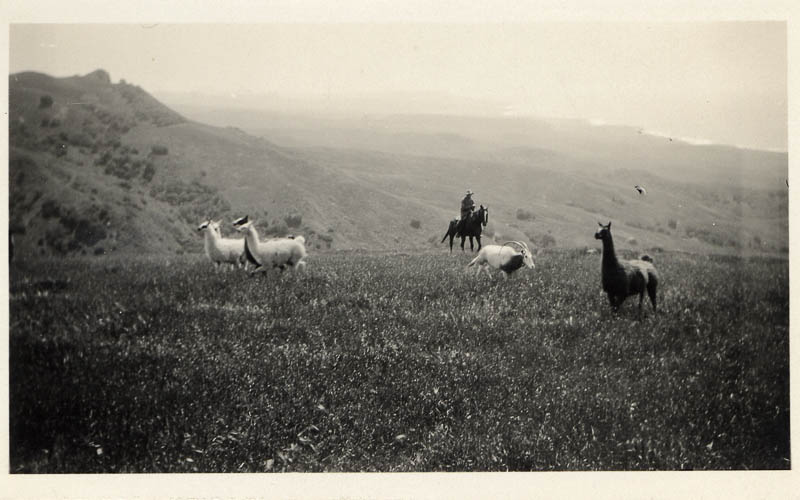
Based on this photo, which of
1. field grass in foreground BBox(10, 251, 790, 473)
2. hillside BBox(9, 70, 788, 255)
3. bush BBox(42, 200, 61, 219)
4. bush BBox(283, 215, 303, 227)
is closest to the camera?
field grass in foreground BBox(10, 251, 790, 473)

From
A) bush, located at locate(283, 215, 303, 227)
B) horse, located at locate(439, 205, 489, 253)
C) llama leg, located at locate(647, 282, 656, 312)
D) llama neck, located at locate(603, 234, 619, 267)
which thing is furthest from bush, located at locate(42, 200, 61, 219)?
llama leg, located at locate(647, 282, 656, 312)

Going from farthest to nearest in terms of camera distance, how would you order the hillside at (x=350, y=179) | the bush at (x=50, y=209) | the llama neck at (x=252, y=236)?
the llama neck at (x=252, y=236) < the hillside at (x=350, y=179) < the bush at (x=50, y=209)

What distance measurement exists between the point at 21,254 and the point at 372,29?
249 inches

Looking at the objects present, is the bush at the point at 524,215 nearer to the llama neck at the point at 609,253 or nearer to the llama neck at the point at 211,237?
the llama neck at the point at 609,253

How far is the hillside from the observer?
950cm

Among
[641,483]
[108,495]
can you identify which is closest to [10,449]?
[108,495]

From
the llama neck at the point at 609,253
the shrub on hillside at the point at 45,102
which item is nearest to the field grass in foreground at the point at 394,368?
the llama neck at the point at 609,253

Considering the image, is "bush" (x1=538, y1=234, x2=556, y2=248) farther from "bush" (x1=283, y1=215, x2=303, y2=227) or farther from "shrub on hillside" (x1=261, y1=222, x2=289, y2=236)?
"shrub on hillside" (x1=261, y1=222, x2=289, y2=236)

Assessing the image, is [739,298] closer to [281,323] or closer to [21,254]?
[281,323]

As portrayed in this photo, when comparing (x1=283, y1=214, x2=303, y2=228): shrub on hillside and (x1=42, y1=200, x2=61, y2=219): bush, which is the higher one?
(x1=42, y1=200, x2=61, y2=219): bush

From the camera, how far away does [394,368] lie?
30.6ft

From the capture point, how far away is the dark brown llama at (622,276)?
376 inches

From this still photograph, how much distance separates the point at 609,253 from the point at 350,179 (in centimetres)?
432

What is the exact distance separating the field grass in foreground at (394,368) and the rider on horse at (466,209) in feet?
2.23
